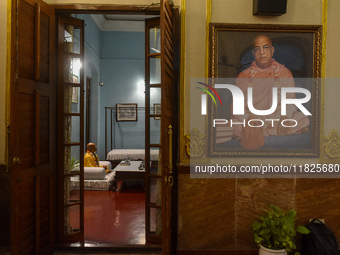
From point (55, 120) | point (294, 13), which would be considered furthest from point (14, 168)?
point (294, 13)

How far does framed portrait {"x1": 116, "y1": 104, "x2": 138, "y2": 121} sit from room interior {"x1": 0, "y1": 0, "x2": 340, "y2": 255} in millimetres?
5301

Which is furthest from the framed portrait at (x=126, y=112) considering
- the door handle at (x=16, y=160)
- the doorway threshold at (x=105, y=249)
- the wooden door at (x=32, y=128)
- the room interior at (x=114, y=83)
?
the door handle at (x=16, y=160)

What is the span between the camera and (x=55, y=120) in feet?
9.58

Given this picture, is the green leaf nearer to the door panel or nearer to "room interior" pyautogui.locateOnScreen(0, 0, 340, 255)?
"room interior" pyautogui.locateOnScreen(0, 0, 340, 255)

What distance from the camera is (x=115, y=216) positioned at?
386 cm

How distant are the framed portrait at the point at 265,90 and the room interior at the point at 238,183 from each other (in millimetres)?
74

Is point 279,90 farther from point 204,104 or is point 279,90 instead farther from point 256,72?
point 204,104

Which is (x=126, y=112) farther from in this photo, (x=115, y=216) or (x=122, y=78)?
(x=115, y=216)

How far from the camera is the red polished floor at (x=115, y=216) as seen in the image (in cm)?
321

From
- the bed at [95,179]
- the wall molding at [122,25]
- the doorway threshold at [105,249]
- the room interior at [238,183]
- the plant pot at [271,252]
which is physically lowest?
the doorway threshold at [105,249]

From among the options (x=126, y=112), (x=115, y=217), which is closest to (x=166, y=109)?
(x=115, y=217)

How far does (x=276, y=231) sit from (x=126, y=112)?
609cm

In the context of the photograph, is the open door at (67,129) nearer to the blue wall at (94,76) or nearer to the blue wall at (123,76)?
the blue wall at (94,76)

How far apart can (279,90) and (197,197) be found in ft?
4.10
